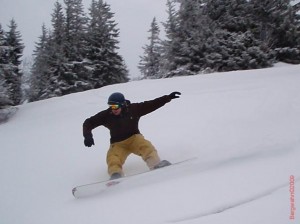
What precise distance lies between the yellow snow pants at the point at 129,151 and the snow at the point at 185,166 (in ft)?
1.02

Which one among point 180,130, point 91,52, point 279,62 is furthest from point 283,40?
point 180,130

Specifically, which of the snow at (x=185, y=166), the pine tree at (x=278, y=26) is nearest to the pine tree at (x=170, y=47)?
the pine tree at (x=278, y=26)

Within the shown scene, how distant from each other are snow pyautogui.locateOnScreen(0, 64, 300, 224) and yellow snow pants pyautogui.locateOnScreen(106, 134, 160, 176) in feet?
1.02

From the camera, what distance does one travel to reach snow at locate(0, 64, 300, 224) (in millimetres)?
3262

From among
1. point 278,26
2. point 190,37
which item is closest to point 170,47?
point 190,37

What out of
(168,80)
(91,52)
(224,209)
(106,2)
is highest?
(106,2)

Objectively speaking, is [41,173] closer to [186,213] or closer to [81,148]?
[81,148]

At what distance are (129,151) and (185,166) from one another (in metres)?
0.96

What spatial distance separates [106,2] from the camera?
29.1m

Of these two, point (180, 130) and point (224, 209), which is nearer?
point (224, 209)

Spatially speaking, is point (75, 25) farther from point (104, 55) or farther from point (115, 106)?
point (115, 106)

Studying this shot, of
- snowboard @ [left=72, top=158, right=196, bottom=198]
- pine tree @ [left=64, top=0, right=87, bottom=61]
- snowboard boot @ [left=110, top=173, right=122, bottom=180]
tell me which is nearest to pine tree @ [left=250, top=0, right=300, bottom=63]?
pine tree @ [left=64, top=0, right=87, bottom=61]

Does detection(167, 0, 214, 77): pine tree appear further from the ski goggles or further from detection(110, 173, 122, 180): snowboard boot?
detection(110, 173, 122, 180): snowboard boot

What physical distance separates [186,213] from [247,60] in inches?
623
